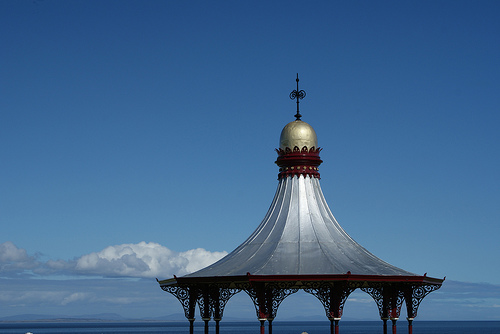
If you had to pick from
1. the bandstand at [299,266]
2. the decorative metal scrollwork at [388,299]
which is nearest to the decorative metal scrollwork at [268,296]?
the bandstand at [299,266]

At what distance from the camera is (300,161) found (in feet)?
105

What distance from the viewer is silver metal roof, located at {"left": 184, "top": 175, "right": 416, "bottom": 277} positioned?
28.3m

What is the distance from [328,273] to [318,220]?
4.11 meters

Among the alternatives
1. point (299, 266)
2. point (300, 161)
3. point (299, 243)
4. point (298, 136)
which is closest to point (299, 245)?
point (299, 243)

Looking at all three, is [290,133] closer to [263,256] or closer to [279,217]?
[279,217]

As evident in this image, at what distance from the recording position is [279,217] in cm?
3152

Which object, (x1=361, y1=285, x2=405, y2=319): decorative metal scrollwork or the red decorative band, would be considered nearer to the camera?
(x1=361, y1=285, x2=405, y2=319): decorative metal scrollwork

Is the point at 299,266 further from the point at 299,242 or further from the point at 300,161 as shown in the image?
the point at 300,161

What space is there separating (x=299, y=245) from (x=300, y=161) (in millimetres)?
3793

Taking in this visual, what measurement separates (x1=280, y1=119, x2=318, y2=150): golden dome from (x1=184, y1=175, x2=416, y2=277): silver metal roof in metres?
1.27

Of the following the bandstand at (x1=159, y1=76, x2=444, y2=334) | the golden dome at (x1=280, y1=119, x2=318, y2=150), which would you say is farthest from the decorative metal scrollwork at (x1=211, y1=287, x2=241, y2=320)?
the golden dome at (x1=280, y1=119, x2=318, y2=150)

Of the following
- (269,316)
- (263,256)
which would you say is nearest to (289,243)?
(263,256)

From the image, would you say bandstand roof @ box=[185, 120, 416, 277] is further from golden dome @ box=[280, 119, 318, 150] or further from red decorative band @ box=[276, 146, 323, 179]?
red decorative band @ box=[276, 146, 323, 179]

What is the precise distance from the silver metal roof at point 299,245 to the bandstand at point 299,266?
1.2 inches
